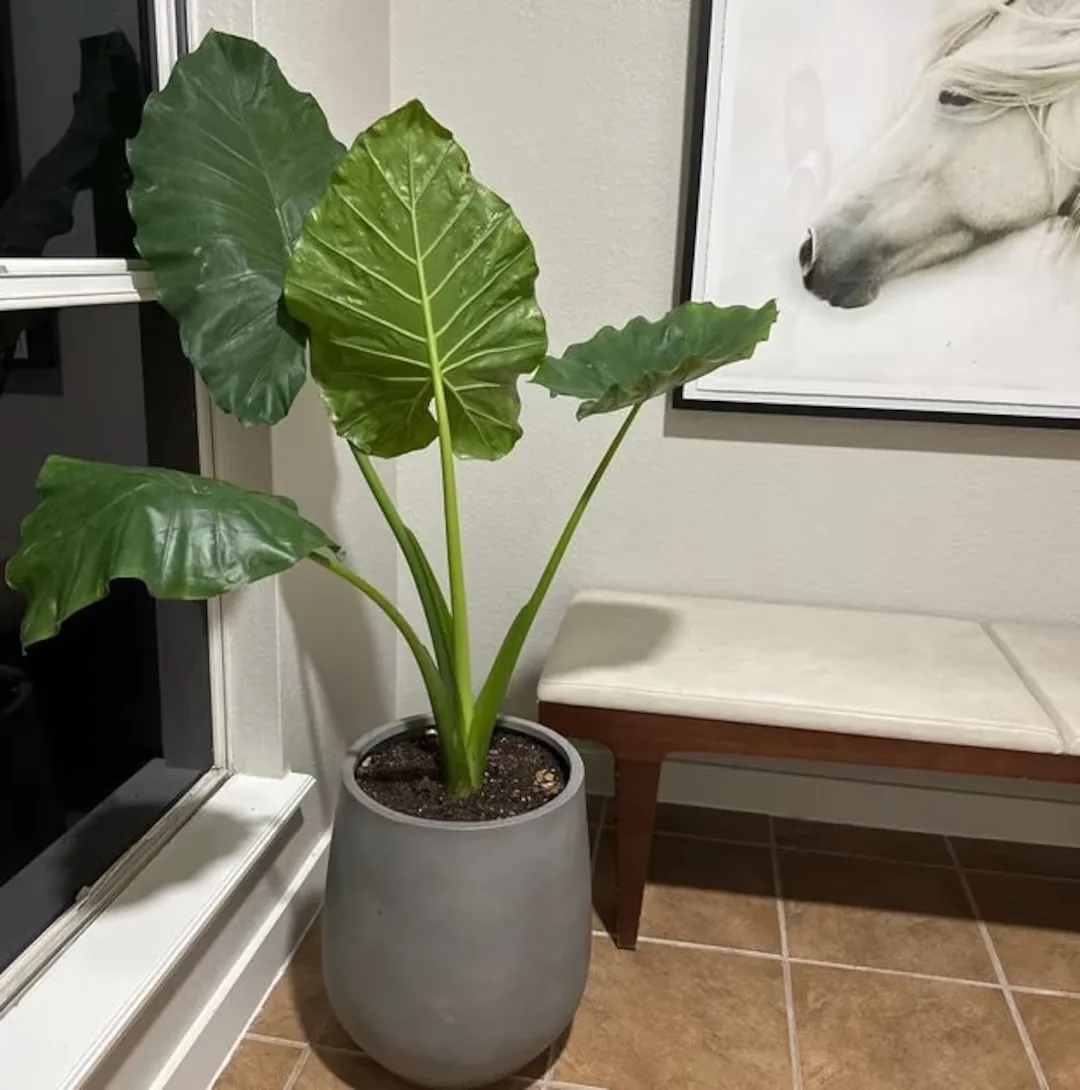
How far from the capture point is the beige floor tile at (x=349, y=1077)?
138 cm

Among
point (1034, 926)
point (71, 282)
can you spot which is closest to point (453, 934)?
point (71, 282)

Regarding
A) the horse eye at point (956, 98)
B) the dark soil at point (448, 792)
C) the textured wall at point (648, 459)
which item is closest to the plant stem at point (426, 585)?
the dark soil at point (448, 792)

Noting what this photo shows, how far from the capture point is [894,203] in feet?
5.57

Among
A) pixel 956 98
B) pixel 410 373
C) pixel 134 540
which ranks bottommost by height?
pixel 134 540

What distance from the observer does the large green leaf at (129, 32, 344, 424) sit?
45.3 inches

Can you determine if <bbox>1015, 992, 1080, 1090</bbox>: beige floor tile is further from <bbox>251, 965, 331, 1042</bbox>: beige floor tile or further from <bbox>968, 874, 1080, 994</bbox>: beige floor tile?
<bbox>251, 965, 331, 1042</bbox>: beige floor tile

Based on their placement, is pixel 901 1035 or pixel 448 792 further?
pixel 901 1035

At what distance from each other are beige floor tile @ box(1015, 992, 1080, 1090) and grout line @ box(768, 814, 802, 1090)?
0.33m

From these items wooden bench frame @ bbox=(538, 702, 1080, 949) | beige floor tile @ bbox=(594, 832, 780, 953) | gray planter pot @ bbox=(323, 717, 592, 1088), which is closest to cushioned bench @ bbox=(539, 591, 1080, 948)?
wooden bench frame @ bbox=(538, 702, 1080, 949)

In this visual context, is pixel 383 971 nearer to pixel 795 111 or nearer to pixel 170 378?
pixel 170 378

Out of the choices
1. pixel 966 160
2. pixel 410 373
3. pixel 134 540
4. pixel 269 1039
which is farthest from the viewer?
pixel 966 160

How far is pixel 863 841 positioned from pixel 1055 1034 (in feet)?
1.64

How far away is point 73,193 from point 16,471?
306 mm

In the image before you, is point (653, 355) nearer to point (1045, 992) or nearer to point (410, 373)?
point (410, 373)
